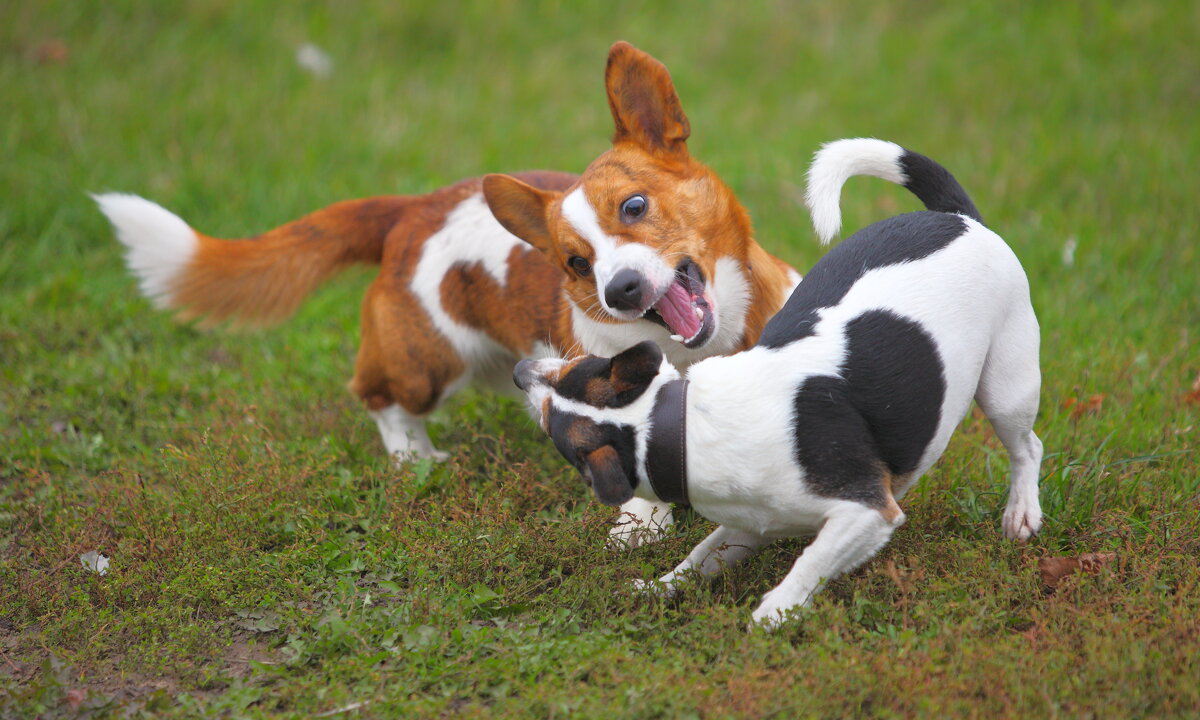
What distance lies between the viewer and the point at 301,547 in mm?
3768

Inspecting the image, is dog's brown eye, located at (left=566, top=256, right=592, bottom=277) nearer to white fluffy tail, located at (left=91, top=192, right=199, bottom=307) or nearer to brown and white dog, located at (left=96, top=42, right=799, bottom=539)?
brown and white dog, located at (left=96, top=42, right=799, bottom=539)

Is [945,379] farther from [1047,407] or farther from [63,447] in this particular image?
[63,447]

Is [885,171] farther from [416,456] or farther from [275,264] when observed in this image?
[275,264]

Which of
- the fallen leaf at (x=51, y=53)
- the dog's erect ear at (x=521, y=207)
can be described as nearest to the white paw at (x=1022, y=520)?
the dog's erect ear at (x=521, y=207)

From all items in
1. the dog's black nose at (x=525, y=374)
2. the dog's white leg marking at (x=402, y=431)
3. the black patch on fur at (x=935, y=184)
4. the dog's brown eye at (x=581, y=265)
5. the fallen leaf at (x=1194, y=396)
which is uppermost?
the black patch on fur at (x=935, y=184)

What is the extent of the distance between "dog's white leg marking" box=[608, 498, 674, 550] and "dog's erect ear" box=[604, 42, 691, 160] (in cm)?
129

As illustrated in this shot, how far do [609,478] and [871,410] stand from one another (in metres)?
0.79

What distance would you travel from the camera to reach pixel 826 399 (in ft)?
10.1

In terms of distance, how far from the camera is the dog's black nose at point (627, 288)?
3.53m

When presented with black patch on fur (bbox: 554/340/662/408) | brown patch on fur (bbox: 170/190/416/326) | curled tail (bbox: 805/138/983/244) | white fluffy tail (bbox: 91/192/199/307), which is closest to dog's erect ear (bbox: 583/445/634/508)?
black patch on fur (bbox: 554/340/662/408)

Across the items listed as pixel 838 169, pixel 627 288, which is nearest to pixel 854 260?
pixel 838 169

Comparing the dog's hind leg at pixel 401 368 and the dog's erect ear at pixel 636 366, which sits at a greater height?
the dog's erect ear at pixel 636 366

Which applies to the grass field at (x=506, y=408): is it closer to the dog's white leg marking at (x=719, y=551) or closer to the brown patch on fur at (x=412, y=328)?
the dog's white leg marking at (x=719, y=551)

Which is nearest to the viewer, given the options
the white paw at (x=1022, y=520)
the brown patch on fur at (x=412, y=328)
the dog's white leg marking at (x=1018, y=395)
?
the dog's white leg marking at (x=1018, y=395)
